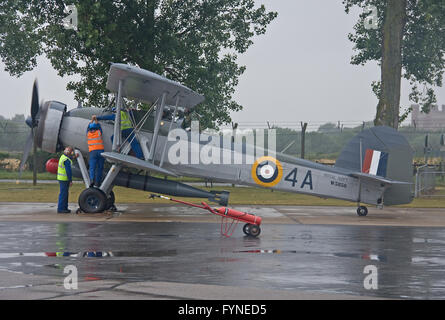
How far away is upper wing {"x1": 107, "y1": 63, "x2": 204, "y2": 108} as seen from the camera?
16.4m

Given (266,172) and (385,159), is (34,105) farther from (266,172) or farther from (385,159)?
(385,159)

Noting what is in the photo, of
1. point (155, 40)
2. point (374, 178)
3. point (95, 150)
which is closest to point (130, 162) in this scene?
point (95, 150)

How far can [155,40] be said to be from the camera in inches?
1126

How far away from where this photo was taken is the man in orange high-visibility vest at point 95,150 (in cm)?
1744

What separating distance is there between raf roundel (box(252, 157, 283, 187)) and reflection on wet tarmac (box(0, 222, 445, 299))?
2875 mm

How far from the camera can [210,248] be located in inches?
460

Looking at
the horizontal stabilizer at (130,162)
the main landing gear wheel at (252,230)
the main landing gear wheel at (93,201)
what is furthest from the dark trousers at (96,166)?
the main landing gear wheel at (252,230)

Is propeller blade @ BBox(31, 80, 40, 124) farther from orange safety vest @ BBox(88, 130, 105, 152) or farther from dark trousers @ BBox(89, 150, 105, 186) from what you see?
dark trousers @ BBox(89, 150, 105, 186)

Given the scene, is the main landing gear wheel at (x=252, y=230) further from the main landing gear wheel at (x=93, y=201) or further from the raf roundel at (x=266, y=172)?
the main landing gear wheel at (x=93, y=201)

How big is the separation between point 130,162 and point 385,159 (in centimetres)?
715

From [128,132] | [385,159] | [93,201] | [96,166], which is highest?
[128,132]
